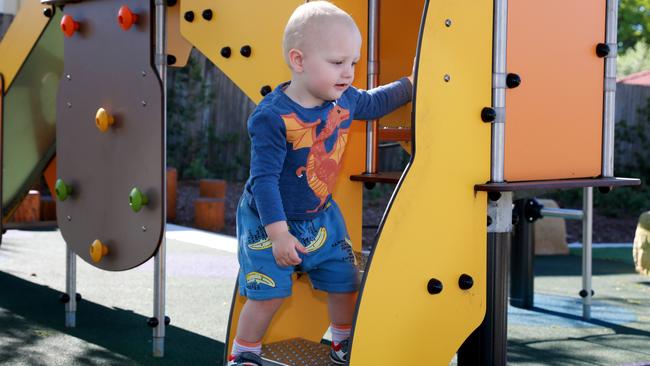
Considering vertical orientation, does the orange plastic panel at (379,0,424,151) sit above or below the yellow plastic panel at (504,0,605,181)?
above

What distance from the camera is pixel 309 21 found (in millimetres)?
2848

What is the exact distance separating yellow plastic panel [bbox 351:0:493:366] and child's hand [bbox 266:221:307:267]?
9.7 inches

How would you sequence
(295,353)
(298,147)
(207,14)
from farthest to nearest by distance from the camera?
(207,14), (295,353), (298,147)

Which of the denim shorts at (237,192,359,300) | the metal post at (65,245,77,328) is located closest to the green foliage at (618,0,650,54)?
the metal post at (65,245,77,328)

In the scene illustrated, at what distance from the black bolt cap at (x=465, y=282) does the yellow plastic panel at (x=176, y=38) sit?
2.12m

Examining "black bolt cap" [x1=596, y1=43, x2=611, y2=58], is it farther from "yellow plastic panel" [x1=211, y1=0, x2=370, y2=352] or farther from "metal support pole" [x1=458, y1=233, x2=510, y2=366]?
"yellow plastic panel" [x1=211, y1=0, x2=370, y2=352]

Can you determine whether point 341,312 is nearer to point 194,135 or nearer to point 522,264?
point 522,264

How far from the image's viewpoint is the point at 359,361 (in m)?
2.98

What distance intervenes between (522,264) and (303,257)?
332 centimetres

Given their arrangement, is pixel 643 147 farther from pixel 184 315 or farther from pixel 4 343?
pixel 4 343

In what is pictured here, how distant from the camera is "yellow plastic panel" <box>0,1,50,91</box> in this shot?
563 centimetres

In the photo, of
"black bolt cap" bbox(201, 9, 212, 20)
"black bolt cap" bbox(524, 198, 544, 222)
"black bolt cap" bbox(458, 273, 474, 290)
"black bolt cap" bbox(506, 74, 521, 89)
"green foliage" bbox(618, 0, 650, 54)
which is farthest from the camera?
"green foliage" bbox(618, 0, 650, 54)

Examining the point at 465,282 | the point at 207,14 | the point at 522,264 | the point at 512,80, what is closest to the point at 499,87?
the point at 512,80

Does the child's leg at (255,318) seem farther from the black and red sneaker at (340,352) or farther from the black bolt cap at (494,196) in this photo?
the black bolt cap at (494,196)
